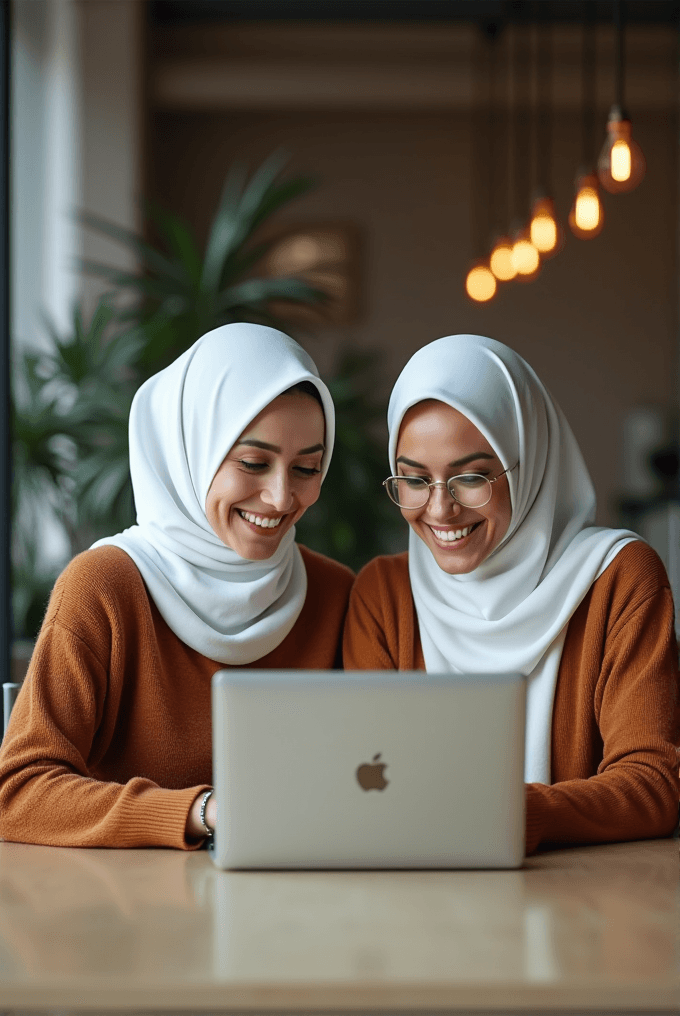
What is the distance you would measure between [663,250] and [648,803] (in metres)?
5.81

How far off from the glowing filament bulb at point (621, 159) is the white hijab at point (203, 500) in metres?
1.86

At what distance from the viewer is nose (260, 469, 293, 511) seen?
188 cm

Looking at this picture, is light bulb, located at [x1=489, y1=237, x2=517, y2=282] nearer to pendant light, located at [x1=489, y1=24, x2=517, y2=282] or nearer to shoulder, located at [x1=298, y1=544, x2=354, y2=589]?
pendant light, located at [x1=489, y1=24, x2=517, y2=282]

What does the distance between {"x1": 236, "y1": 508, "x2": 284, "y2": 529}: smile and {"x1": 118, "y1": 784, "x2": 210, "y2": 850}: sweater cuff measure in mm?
487

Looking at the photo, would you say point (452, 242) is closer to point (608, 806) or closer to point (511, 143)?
point (511, 143)

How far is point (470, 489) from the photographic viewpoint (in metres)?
1.89

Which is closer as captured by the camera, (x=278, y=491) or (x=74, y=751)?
(x=74, y=751)

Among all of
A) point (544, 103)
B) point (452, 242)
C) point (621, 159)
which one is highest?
point (544, 103)

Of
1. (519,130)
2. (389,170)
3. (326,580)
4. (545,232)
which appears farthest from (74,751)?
(519,130)

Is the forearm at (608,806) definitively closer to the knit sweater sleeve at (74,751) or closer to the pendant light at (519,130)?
the knit sweater sleeve at (74,751)

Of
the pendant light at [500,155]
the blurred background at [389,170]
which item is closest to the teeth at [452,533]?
the blurred background at [389,170]

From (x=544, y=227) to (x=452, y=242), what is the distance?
278 centimetres

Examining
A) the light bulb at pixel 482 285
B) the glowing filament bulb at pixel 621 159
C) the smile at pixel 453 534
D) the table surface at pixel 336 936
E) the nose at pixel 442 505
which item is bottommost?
the table surface at pixel 336 936

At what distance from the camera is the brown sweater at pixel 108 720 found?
1618mm
